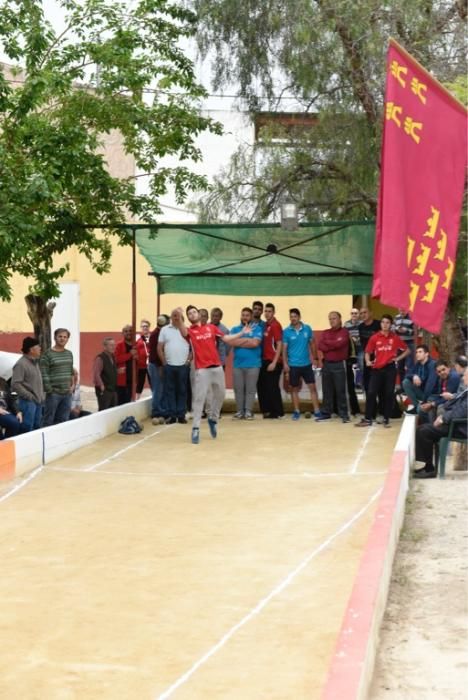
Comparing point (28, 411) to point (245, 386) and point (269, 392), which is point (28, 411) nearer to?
point (245, 386)

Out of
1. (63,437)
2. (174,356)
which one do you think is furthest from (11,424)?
(174,356)

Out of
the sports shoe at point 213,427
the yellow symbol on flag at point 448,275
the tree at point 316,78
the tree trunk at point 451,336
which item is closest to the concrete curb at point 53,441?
the sports shoe at point 213,427

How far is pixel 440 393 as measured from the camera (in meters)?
15.6

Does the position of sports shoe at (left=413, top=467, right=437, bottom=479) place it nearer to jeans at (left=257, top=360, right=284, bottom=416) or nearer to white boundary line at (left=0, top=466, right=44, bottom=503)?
white boundary line at (left=0, top=466, right=44, bottom=503)

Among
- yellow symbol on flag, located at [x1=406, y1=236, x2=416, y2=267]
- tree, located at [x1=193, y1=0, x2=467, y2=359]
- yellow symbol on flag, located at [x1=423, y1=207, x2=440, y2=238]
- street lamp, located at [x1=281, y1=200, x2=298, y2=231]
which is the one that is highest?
tree, located at [x1=193, y1=0, x2=467, y2=359]

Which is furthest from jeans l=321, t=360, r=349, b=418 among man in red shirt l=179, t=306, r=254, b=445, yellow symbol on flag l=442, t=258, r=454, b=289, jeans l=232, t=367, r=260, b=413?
yellow symbol on flag l=442, t=258, r=454, b=289

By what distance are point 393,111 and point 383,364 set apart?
11.0 metres

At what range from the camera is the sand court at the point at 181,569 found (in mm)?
6551

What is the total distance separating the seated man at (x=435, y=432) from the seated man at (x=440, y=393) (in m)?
0.51

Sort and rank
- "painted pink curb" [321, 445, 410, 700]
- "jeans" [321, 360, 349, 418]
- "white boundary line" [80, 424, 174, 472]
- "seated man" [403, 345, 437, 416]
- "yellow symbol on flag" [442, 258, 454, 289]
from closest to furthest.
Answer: "painted pink curb" [321, 445, 410, 700]
"yellow symbol on flag" [442, 258, 454, 289]
"white boundary line" [80, 424, 174, 472]
"seated man" [403, 345, 437, 416]
"jeans" [321, 360, 349, 418]

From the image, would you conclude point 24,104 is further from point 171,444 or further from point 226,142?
point 226,142

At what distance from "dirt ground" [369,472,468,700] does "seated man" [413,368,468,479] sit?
1.99 meters

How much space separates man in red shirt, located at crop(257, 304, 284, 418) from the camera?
1903 cm

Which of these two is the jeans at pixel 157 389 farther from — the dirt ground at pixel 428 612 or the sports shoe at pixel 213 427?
the dirt ground at pixel 428 612
